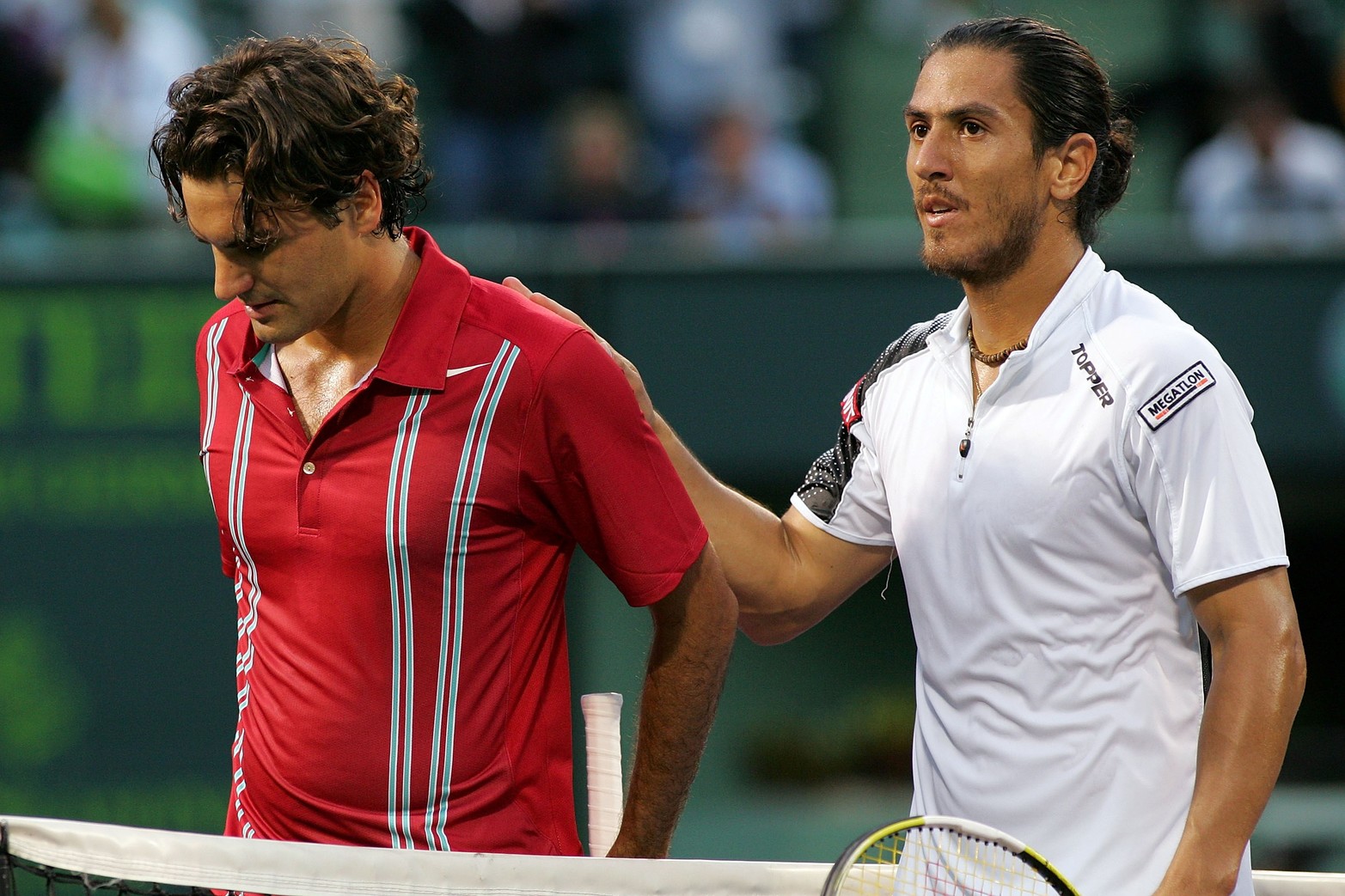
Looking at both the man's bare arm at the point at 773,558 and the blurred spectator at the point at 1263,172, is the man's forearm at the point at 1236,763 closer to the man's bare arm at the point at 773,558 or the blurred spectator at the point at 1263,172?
the man's bare arm at the point at 773,558

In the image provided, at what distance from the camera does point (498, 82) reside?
751 cm

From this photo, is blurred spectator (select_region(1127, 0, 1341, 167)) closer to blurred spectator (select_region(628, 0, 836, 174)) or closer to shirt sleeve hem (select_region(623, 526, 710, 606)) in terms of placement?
blurred spectator (select_region(628, 0, 836, 174))

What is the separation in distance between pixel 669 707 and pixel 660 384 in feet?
12.2

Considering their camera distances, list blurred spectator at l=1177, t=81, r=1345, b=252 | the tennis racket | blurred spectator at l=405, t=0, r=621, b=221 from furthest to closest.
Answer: blurred spectator at l=405, t=0, r=621, b=221 < blurred spectator at l=1177, t=81, r=1345, b=252 < the tennis racket

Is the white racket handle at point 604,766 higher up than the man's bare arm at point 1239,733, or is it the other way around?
the man's bare arm at point 1239,733

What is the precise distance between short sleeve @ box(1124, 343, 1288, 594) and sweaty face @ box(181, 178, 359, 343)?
1.13 meters

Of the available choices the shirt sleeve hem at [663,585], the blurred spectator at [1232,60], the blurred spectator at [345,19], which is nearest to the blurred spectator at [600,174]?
the blurred spectator at [345,19]

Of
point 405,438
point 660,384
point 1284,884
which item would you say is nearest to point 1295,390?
point 660,384

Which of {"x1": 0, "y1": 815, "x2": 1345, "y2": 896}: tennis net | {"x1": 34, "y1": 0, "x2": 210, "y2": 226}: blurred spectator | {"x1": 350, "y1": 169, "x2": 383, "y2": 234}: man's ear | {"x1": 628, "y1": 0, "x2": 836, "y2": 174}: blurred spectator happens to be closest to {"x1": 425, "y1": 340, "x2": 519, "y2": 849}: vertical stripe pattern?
{"x1": 0, "y1": 815, "x2": 1345, "y2": 896}: tennis net

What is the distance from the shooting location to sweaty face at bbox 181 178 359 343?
8.04ft

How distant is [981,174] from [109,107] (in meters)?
5.63

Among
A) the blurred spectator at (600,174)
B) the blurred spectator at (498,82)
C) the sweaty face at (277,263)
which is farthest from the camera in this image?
the blurred spectator at (498,82)

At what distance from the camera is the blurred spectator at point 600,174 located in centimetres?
716

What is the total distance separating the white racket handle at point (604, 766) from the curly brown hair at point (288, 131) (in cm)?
78
